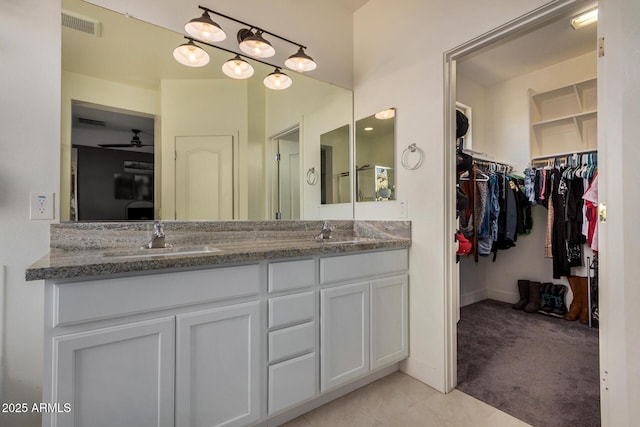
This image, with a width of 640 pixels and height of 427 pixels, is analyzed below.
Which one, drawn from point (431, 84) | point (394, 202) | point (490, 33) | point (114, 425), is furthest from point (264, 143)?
point (114, 425)

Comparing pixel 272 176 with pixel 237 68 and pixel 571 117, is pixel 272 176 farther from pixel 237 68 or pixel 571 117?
pixel 571 117

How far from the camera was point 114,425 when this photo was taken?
1.01 metres

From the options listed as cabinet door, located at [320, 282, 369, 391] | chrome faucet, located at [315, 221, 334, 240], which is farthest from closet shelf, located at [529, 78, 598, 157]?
cabinet door, located at [320, 282, 369, 391]

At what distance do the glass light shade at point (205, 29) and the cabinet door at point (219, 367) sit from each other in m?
1.47

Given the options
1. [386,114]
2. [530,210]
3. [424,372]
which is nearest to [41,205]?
[386,114]

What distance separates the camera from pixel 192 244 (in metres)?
1.67

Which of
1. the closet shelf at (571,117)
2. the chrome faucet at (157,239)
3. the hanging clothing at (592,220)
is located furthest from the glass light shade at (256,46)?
the closet shelf at (571,117)

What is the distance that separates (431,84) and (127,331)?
6.55 feet

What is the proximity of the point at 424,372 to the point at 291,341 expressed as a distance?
1.00m

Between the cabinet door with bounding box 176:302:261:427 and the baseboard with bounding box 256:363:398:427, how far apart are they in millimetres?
223

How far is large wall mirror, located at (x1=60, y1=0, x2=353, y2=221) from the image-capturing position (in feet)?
4.65

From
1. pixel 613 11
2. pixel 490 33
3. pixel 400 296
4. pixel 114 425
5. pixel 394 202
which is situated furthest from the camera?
pixel 394 202

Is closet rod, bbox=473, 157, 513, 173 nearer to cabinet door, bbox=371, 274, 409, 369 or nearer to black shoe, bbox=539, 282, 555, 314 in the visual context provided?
black shoe, bbox=539, 282, 555, 314

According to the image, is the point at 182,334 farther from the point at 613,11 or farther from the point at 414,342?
the point at 613,11
